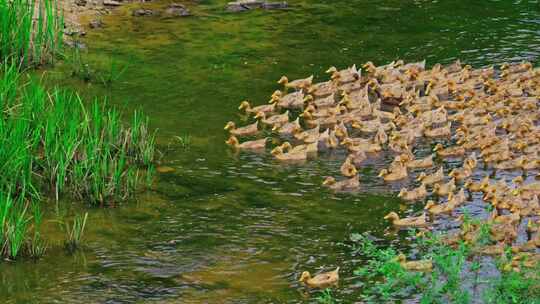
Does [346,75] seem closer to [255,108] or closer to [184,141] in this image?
[255,108]

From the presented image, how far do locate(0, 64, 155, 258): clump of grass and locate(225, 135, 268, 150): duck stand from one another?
1.48 metres

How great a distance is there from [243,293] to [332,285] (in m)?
0.92

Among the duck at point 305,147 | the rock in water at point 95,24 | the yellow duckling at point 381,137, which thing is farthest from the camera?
the rock in water at point 95,24

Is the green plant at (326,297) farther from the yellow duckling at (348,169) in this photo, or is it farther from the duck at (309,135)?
the duck at (309,135)

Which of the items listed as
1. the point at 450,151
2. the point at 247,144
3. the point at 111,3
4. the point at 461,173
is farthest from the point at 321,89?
the point at 111,3

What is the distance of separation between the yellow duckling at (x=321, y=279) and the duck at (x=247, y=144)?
441cm

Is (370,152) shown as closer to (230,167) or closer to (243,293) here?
(230,167)

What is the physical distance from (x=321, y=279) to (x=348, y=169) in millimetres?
3346

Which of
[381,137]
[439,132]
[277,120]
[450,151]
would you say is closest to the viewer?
[450,151]

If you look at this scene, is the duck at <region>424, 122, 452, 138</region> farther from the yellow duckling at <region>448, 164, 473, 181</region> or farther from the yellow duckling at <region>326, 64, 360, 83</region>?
the yellow duckling at <region>326, 64, 360, 83</region>

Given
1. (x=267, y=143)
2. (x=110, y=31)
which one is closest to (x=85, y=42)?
(x=110, y=31)

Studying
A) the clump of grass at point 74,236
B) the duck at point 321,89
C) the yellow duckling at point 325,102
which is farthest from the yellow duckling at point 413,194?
the duck at point 321,89

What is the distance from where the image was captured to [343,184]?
44.6ft

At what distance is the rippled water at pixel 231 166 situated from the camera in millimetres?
11094
